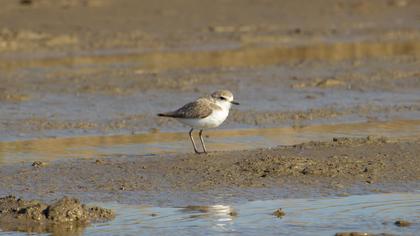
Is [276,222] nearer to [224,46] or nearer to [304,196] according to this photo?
[304,196]

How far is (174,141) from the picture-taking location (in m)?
12.7

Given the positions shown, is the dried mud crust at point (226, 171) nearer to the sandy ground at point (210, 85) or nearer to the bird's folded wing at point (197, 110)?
the sandy ground at point (210, 85)

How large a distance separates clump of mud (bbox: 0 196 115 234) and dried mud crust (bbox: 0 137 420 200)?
888 mm

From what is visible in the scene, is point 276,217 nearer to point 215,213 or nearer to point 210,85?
point 215,213

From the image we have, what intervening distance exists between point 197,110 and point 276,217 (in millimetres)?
3022

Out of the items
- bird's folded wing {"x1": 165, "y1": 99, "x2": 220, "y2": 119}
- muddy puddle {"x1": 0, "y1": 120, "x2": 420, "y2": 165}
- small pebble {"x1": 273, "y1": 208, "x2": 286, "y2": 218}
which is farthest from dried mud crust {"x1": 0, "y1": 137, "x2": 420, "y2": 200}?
A: small pebble {"x1": 273, "y1": 208, "x2": 286, "y2": 218}

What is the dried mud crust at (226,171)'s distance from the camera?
9.94 metres

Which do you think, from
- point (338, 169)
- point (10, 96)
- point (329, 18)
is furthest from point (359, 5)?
point (338, 169)

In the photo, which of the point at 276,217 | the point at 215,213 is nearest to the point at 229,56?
the point at 215,213

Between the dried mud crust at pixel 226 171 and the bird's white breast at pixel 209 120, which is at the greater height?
the bird's white breast at pixel 209 120

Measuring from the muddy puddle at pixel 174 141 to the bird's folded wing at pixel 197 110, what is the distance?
533mm

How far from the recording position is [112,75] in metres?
18.5

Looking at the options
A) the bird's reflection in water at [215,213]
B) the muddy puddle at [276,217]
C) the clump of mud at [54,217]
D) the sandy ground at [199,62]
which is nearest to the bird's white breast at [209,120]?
the sandy ground at [199,62]

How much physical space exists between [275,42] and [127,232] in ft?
52.8
